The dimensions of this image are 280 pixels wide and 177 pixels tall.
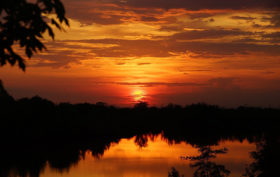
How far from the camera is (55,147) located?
36.4 m

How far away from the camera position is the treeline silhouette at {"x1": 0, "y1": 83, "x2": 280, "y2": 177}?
29.3 meters

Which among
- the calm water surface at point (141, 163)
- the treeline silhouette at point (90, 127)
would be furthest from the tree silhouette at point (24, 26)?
the calm water surface at point (141, 163)

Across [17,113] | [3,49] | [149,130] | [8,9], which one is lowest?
[149,130]

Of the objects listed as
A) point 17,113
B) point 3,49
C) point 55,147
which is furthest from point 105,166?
point 3,49

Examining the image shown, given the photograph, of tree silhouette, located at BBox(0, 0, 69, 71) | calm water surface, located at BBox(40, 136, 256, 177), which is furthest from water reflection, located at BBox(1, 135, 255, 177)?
tree silhouette, located at BBox(0, 0, 69, 71)

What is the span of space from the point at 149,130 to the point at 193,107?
57.6 feet

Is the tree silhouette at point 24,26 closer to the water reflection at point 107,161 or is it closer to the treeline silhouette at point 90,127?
the treeline silhouette at point 90,127

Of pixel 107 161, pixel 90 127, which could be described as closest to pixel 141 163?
pixel 107 161

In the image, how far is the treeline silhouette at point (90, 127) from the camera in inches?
1152

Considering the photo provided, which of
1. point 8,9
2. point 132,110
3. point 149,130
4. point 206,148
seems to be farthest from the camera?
point 132,110

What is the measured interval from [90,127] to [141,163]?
2152cm

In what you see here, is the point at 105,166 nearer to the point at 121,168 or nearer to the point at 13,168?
the point at 121,168

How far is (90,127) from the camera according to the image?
47469 mm

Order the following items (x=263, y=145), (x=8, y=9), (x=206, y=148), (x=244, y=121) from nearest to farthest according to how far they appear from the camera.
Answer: (x=8, y=9)
(x=206, y=148)
(x=263, y=145)
(x=244, y=121)
